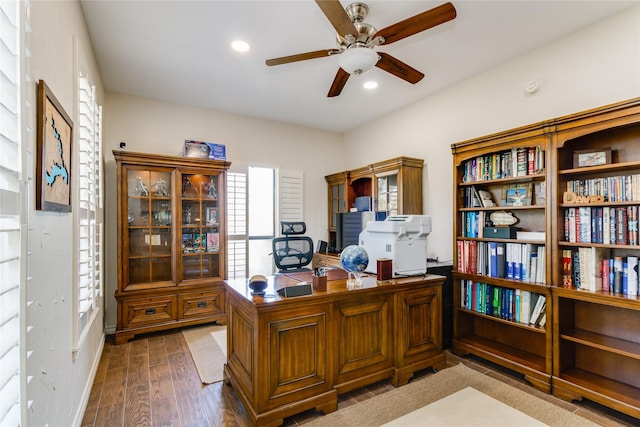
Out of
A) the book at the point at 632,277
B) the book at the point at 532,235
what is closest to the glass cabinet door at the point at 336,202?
the book at the point at 532,235

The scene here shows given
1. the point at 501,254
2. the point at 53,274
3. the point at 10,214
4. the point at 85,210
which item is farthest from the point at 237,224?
the point at 10,214

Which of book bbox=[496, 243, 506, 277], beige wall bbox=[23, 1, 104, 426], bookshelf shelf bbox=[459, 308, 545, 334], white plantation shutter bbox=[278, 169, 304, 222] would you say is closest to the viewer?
beige wall bbox=[23, 1, 104, 426]

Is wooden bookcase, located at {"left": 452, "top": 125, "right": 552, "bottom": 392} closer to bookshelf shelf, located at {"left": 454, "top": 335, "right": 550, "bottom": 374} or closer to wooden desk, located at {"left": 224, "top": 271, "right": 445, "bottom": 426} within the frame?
bookshelf shelf, located at {"left": 454, "top": 335, "right": 550, "bottom": 374}

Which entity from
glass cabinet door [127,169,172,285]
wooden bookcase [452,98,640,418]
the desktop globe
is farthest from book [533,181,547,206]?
glass cabinet door [127,169,172,285]

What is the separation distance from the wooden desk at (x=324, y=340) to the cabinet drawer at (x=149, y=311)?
155 centimetres

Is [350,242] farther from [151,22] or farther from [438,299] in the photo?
[151,22]

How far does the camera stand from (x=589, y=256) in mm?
2361

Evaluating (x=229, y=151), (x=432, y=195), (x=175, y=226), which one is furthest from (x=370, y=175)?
(x=175, y=226)

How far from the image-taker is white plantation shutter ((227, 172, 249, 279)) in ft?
15.0

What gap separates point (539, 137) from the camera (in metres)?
2.57

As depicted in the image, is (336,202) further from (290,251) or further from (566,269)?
(566,269)

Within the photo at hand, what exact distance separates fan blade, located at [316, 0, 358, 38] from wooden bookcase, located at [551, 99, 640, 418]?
1818mm

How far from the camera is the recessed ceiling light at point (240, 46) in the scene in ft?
9.11

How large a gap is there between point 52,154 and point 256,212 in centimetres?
348
